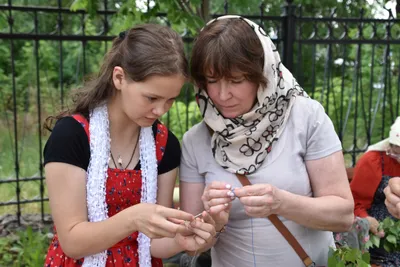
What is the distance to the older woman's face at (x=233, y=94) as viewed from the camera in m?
2.13

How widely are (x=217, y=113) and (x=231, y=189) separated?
34 cm

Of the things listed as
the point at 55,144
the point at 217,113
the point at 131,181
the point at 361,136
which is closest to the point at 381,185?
the point at 217,113

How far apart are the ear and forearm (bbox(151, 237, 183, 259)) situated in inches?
25.7

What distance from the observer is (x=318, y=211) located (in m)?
2.15

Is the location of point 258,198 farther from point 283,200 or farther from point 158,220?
point 158,220

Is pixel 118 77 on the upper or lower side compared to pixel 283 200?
upper

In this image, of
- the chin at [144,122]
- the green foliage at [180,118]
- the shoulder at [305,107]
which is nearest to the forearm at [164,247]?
the chin at [144,122]

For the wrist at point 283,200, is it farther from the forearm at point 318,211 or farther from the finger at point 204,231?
the finger at point 204,231

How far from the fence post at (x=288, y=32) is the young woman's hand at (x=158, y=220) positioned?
3.15m

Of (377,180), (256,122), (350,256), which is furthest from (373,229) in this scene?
(256,122)

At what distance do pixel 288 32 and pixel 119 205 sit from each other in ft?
10.1

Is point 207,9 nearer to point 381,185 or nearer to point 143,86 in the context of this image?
point 381,185

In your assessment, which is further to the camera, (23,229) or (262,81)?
(23,229)

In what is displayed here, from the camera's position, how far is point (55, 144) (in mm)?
2029
